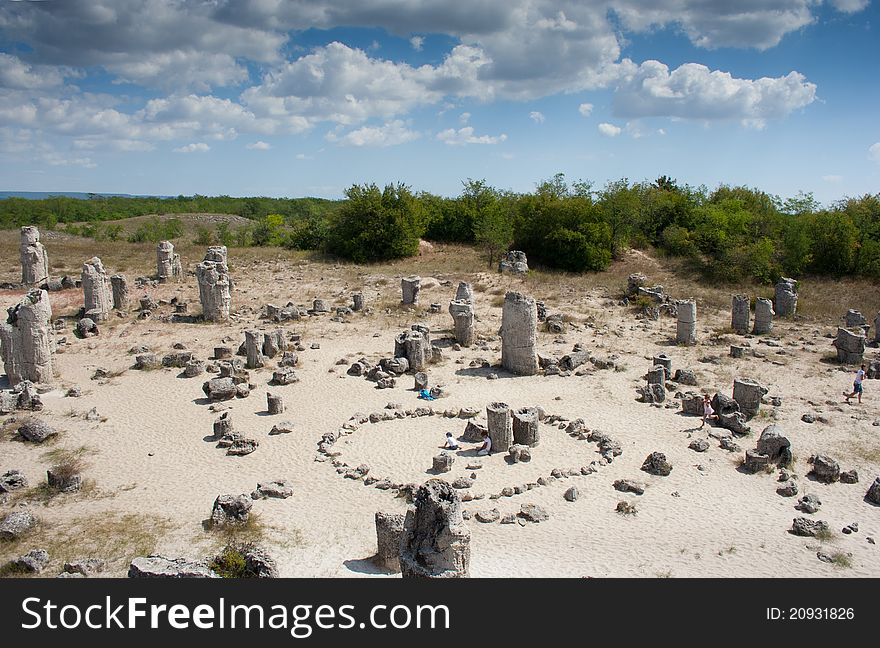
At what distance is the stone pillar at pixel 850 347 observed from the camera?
74.9 feet

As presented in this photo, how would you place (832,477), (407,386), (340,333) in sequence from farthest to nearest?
(340,333) < (407,386) < (832,477)

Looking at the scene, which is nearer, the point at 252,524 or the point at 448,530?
the point at 448,530

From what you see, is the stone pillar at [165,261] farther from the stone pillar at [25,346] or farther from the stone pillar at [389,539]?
the stone pillar at [389,539]

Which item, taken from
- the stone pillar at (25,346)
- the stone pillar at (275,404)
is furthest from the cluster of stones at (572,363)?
the stone pillar at (25,346)

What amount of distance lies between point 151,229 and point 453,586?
64.0m

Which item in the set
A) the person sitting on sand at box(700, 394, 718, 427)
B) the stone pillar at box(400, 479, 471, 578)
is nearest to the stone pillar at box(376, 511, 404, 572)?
the stone pillar at box(400, 479, 471, 578)

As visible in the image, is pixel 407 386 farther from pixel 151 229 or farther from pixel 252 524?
pixel 151 229

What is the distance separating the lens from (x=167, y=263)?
36.3 meters

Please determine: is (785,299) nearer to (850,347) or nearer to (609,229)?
(850,347)

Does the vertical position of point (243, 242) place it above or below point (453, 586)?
above

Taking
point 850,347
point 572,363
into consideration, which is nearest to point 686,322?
point 850,347

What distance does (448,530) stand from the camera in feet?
33.4

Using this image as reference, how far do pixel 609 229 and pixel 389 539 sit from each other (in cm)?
3384

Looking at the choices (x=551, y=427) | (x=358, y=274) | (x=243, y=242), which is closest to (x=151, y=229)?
(x=243, y=242)
